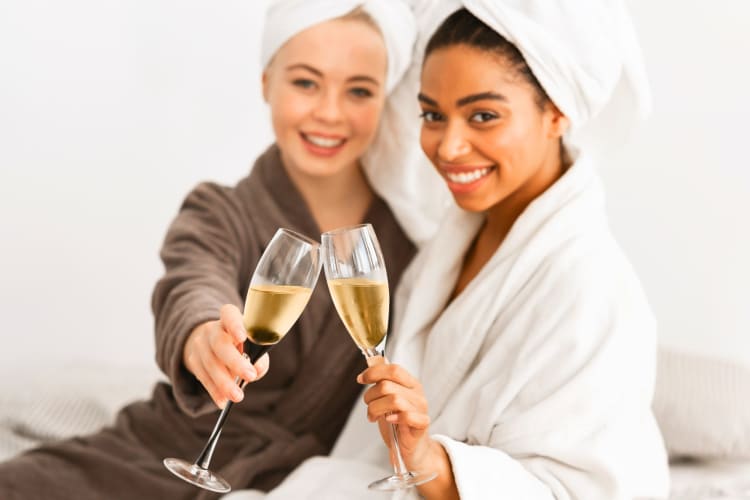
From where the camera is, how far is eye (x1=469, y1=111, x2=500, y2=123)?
6.26ft

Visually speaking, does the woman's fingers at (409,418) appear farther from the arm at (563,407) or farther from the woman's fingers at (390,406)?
the arm at (563,407)

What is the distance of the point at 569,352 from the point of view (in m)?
1.78

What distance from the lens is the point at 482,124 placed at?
1911mm

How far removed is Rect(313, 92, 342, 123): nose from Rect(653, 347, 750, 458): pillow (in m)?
1.10

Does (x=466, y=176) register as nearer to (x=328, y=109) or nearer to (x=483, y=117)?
(x=483, y=117)

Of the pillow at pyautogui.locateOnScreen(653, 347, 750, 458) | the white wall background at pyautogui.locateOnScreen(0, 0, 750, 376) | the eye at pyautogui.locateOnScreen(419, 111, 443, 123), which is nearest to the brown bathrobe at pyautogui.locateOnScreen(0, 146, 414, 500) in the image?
the eye at pyautogui.locateOnScreen(419, 111, 443, 123)

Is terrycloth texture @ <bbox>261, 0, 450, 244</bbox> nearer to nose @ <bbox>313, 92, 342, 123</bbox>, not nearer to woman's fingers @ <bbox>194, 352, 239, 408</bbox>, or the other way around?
nose @ <bbox>313, 92, 342, 123</bbox>

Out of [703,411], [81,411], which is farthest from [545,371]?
[81,411]

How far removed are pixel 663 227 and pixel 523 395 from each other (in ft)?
6.43

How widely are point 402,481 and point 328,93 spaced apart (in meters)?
0.99

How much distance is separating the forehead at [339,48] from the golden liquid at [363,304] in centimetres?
81

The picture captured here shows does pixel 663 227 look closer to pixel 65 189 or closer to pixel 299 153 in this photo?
pixel 299 153

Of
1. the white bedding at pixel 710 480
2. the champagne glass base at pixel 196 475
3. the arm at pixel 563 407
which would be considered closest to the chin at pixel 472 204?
the arm at pixel 563 407

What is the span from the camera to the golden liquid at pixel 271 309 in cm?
155
